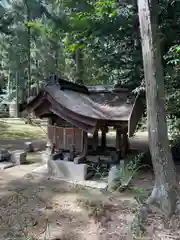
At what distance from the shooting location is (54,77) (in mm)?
6996

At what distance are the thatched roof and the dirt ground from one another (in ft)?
5.59

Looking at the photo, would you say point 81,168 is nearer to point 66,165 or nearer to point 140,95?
point 66,165

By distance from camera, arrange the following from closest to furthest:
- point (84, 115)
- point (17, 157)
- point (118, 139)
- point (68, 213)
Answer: point (68, 213) → point (84, 115) → point (118, 139) → point (17, 157)

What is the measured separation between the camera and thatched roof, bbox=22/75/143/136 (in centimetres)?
597

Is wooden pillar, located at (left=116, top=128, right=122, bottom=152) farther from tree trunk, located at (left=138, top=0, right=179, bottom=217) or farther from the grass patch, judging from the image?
the grass patch

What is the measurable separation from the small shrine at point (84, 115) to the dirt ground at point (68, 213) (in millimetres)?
1282

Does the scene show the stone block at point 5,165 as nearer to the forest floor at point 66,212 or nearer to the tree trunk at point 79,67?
the forest floor at point 66,212

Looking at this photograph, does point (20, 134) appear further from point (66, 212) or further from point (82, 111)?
point (66, 212)

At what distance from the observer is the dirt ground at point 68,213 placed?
3.75m

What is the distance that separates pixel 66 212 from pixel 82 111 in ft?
8.33

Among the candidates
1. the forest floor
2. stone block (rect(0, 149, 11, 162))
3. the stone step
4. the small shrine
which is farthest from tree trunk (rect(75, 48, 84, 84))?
the forest floor

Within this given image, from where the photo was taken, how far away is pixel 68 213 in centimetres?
444

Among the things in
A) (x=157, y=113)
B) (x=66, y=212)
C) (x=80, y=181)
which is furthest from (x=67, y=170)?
(x=157, y=113)

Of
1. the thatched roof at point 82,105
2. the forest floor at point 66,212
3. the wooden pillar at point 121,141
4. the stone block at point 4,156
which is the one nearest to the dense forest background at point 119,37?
the thatched roof at point 82,105
